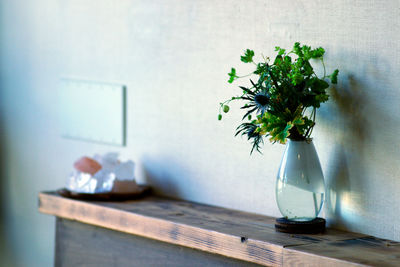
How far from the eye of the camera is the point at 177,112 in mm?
1773

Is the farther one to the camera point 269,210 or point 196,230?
point 269,210

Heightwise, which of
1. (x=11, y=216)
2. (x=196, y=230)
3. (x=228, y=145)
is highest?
(x=228, y=145)

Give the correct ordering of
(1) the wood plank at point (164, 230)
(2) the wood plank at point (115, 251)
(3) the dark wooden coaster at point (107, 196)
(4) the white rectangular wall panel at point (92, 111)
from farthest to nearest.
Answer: (4) the white rectangular wall panel at point (92, 111) → (3) the dark wooden coaster at point (107, 196) → (2) the wood plank at point (115, 251) → (1) the wood plank at point (164, 230)

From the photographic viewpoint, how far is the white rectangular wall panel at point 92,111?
196 centimetres

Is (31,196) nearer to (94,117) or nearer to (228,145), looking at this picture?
(94,117)

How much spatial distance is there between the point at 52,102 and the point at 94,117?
259mm

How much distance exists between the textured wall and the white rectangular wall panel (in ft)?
0.10

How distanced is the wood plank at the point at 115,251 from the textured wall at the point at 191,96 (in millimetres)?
202

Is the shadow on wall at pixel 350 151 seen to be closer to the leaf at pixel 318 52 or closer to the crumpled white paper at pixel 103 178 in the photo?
the leaf at pixel 318 52

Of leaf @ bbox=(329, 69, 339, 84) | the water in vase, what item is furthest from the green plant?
the water in vase

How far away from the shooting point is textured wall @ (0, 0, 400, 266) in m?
1.33

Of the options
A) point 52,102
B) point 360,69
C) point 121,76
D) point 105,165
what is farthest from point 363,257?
point 52,102

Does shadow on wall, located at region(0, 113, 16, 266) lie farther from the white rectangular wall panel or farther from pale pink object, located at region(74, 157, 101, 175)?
pale pink object, located at region(74, 157, 101, 175)

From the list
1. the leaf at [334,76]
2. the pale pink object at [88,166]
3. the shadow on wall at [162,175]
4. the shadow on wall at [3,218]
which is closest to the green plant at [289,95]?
the leaf at [334,76]
